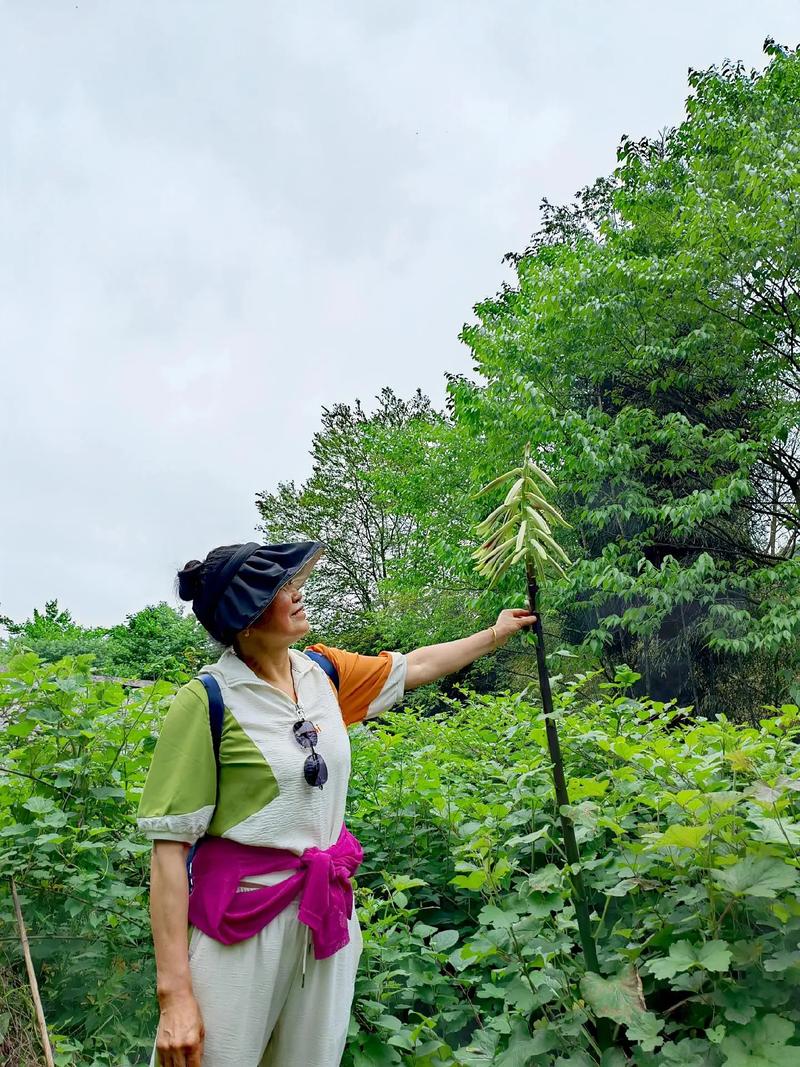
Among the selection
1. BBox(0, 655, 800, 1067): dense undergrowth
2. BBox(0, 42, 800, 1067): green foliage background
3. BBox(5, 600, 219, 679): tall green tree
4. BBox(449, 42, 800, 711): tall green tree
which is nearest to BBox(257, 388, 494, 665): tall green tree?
BBox(0, 42, 800, 1067): green foliage background

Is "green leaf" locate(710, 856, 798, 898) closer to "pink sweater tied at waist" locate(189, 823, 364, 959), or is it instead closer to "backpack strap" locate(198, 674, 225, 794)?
"pink sweater tied at waist" locate(189, 823, 364, 959)

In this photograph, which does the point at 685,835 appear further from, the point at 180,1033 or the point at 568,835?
the point at 180,1033

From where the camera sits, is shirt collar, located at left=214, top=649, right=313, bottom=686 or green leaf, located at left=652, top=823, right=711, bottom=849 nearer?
green leaf, located at left=652, top=823, right=711, bottom=849

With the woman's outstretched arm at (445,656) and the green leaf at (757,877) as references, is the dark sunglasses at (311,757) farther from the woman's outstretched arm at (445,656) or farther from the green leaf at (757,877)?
the green leaf at (757,877)

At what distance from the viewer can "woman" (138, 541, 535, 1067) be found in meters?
1.67

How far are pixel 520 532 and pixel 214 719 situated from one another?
2.50 ft

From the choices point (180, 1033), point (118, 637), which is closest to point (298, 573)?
point (180, 1033)

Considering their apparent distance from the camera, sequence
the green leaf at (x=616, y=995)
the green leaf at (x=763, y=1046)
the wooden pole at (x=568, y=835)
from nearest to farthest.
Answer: the green leaf at (x=763, y=1046) → the green leaf at (x=616, y=995) → the wooden pole at (x=568, y=835)

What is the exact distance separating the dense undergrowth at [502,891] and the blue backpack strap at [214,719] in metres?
0.61

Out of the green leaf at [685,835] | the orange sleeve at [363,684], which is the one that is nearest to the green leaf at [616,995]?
the green leaf at [685,835]

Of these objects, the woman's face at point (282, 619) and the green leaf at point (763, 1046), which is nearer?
the green leaf at point (763, 1046)

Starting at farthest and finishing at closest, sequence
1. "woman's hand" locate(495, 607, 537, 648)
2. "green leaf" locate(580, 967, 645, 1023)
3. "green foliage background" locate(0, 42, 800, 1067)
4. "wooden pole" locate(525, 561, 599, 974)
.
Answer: "woman's hand" locate(495, 607, 537, 648)
"green foliage background" locate(0, 42, 800, 1067)
"wooden pole" locate(525, 561, 599, 974)
"green leaf" locate(580, 967, 645, 1023)

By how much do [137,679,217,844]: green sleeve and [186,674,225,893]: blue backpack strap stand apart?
0.5 inches

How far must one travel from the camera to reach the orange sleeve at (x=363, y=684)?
2186mm
